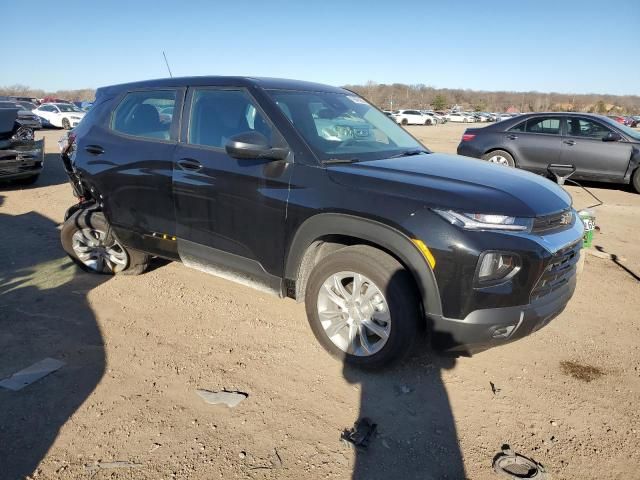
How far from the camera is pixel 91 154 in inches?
170

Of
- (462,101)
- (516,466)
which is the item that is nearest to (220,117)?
(516,466)

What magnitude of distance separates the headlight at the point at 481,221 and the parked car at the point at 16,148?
828 centimetres

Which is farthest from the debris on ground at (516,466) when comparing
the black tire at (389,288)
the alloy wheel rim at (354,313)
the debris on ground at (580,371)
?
the debris on ground at (580,371)

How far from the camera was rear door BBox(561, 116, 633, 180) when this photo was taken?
912 cm

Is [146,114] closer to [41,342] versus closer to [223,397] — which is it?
[41,342]

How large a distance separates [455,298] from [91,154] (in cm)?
349

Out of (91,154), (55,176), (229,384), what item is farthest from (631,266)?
(55,176)

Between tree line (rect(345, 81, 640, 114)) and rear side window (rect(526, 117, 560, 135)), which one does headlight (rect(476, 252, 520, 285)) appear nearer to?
A: rear side window (rect(526, 117, 560, 135))

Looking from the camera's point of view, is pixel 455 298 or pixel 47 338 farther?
pixel 47 338

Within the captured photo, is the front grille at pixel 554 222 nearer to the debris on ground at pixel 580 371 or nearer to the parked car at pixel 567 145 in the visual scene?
the debris on ground at pixel 580 371

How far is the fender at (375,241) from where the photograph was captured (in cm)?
267

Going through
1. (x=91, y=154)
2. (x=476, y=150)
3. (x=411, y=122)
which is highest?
(x=91, y=154)

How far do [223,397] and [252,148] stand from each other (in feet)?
5.13

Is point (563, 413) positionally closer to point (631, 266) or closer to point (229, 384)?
point (229, 384)
